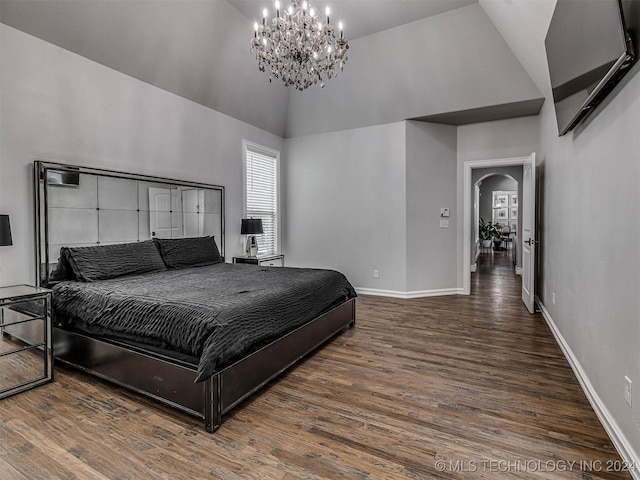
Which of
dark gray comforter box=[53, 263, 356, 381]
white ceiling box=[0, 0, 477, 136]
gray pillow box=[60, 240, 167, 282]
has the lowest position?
dark gray comforter box=[53, 263, 356, 381]

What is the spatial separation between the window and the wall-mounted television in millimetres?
4001

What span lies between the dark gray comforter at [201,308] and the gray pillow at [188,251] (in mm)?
441

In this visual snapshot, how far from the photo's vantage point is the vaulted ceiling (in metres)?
3.18

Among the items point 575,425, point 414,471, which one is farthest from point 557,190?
point 414,471

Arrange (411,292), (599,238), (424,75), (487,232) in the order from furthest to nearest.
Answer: (487,232) → (411,292) → (424,75) → (599,238)

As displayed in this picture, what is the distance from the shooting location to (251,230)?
4902 millimetres

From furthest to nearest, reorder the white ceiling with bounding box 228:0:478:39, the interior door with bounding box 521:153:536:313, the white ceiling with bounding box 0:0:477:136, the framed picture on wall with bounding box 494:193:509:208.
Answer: the framed picture on wall with bounding box 494:193:509:208 → the interior door with bounding box 521:153:536:313 → the white ceiling with bounding box 228:0:478:39 → the white ceiling with bounding box 0:0:477:136

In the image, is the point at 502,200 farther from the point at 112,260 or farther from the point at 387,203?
the point at 112,260

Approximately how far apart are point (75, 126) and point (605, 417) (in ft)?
15.2

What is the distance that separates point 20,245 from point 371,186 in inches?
170

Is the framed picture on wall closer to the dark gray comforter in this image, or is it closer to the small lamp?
the small lamp

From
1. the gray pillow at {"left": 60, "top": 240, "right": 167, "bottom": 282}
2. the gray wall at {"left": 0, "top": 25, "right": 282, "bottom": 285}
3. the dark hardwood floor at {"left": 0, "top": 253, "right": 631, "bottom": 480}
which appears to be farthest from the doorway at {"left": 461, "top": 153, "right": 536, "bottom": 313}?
the gray pillow at {"left": 60, "top": 240, "right": 167, "bottom": 282}

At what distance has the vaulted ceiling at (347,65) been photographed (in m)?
3.18

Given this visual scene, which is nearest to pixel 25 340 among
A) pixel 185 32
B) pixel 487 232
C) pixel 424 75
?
pixel 185 32
